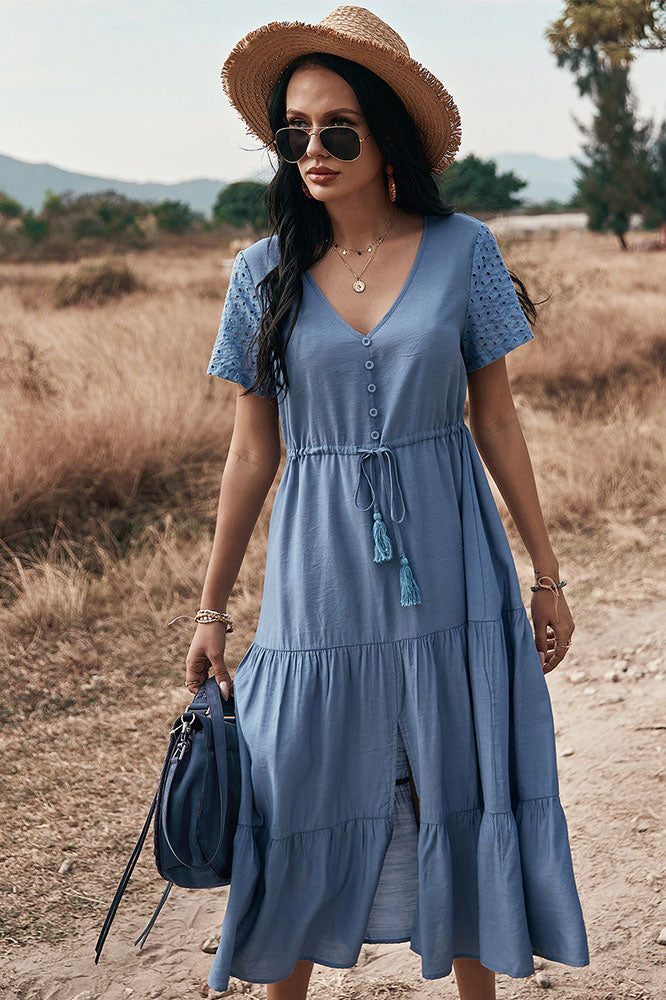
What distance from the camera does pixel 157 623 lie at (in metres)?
4.14

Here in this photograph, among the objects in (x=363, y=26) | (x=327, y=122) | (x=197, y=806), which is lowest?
(x=197, y=806)

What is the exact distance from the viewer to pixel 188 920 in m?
2.49

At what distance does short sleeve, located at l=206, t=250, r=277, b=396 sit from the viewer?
5.42 feet

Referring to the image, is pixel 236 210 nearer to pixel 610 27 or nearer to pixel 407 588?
pixel 610 27

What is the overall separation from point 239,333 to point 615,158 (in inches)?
1278

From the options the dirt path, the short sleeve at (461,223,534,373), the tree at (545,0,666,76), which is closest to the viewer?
the short sleeve at (461,223,534,373)

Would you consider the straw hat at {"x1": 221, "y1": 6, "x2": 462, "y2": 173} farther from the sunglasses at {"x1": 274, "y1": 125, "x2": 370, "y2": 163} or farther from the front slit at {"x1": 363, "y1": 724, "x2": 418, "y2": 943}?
the front slit at {"x1": 363, "y1": 724, "x2": 418, "y2": 943}

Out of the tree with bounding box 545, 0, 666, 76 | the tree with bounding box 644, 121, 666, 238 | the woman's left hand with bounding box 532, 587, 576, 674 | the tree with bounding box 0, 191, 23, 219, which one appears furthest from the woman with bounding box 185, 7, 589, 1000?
the tree with bounding box 644, 121, 666, 238

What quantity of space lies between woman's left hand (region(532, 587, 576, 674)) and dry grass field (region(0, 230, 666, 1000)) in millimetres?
844

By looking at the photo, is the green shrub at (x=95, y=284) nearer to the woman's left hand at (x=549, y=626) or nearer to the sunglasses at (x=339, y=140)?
the sunglasses at (x=339, y=140)

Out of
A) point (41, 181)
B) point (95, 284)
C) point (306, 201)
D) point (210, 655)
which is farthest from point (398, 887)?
point (41, 181)

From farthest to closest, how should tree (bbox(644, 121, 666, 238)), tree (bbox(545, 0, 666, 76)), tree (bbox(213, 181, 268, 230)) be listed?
tree (bbox(644, 121, 666, 238)) < tree (bbox(213, 181, 268, 230)) < tree (bbox(545, 0, 666, 76))

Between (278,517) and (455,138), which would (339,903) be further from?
(455,138)

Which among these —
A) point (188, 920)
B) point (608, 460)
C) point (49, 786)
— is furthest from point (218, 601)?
point (608, 460)
